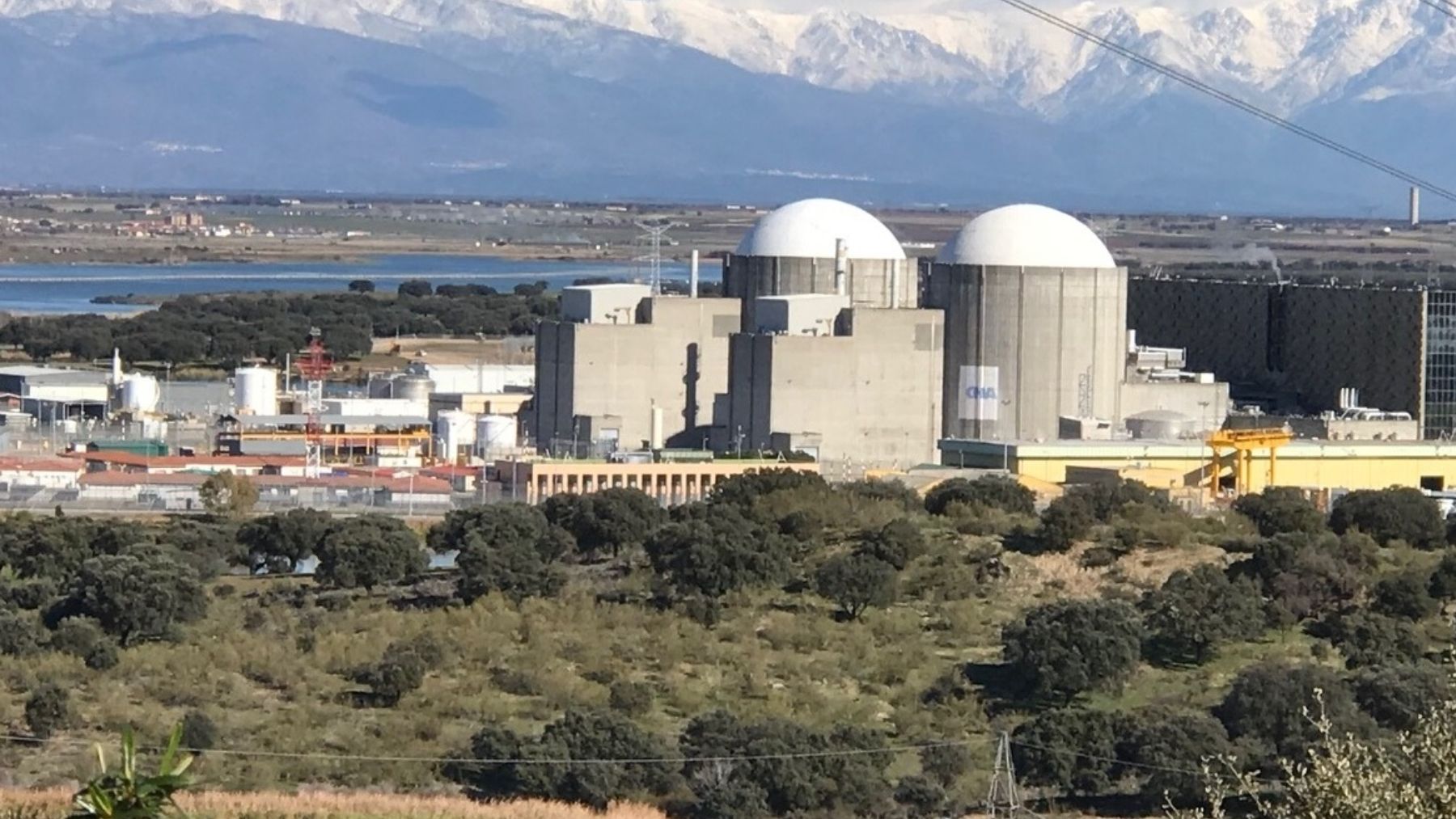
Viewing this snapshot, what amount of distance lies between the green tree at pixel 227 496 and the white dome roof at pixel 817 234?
46.0 ft

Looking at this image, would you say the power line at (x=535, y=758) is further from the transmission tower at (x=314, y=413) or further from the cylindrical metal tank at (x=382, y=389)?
the cylindrical metal tank at (x=382, y=389)

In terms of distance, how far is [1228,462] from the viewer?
170 feet

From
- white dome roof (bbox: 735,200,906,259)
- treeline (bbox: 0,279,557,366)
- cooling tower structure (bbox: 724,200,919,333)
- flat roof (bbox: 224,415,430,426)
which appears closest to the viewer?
cooling tower structure (bbox: 724,200,919,333)

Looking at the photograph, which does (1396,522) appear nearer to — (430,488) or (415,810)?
(430,488)

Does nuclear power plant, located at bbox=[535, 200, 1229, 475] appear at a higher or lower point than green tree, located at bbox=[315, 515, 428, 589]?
higher

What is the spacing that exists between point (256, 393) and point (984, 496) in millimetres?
26752

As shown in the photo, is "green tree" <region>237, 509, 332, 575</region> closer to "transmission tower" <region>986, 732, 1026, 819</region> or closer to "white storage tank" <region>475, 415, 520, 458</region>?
"white storage tank" <region>475, 415, 520, 458</region>

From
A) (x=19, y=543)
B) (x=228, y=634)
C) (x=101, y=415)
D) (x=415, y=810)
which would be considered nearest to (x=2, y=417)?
(x=101, y=415)

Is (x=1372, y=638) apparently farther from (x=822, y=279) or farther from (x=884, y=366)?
(x=822, y=279)

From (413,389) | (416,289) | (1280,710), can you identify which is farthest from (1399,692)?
(416,289)

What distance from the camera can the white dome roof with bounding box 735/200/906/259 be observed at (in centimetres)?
6172

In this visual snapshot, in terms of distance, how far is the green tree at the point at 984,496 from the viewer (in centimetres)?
4509

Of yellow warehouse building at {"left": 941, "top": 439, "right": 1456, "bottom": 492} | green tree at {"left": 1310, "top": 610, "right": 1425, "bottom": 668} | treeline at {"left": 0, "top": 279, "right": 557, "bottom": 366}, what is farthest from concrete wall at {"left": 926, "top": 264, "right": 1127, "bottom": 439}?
treeline at {"left": 0, "top": 279, "right": 557, "bottom": 366}

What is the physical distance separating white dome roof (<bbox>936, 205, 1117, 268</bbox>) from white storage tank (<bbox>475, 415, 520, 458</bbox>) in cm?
899
